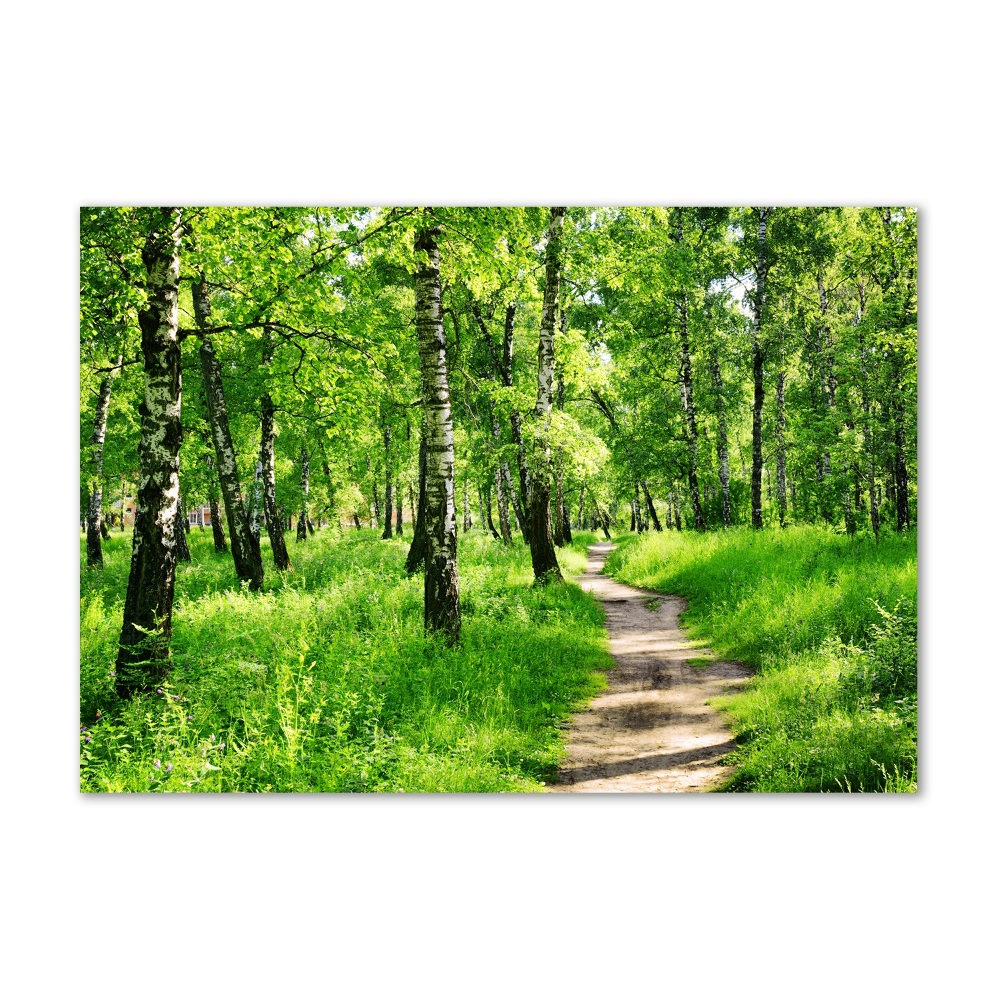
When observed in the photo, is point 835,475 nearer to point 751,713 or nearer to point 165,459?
point 751,713

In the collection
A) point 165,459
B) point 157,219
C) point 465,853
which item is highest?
point 157,219

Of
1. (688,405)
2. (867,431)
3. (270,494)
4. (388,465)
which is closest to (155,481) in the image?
(867,431)

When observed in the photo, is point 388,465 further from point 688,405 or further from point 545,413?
point 545,413

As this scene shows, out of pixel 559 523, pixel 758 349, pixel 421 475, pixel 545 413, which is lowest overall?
pixel 559 523

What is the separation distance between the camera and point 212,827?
5.00m

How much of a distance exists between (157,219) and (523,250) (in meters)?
3.79

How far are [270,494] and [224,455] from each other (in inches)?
122

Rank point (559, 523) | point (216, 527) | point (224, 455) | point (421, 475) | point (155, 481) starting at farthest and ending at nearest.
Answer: point (559, 523) < point (216, 527) < point (421, 475) < point (224, 455) < point (155, 481)

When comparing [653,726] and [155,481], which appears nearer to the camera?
[155,481]

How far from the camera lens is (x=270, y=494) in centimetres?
1423

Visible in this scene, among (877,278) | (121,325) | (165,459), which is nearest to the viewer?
(165,459)

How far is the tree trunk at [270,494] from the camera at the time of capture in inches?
533
